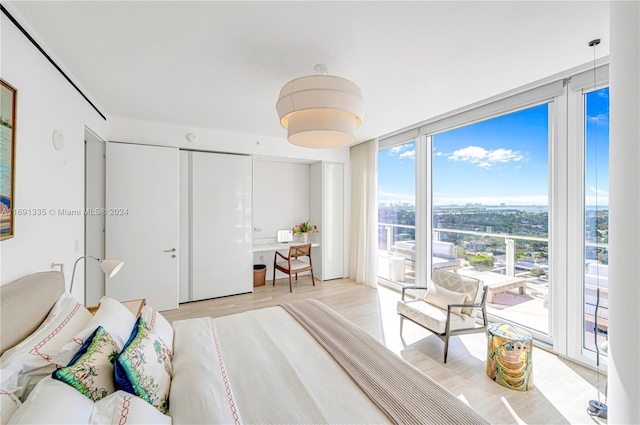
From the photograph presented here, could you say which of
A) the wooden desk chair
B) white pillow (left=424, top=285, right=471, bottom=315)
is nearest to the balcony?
white pillow (left=424, top=285, right=471, bottom=315)

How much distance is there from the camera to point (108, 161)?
338 cm

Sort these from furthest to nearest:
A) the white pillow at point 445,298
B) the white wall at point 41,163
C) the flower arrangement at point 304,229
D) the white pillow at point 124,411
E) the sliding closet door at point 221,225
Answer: the flower arrangement at point 304,229
the sliding closet door at point 221,225
the white pillow at point 445,298
the white wall at point 41,163
the white pillow at point 124,411

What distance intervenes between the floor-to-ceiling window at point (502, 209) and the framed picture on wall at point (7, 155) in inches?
159

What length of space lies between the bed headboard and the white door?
1928 millimetres

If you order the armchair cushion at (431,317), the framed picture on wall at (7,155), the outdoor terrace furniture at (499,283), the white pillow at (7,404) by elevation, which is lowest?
the armchair cushion at (431,317)

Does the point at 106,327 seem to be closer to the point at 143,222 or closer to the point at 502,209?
the point at 143,222

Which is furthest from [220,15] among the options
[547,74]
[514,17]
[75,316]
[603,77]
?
[603,77]

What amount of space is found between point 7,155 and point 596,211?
13.7ft

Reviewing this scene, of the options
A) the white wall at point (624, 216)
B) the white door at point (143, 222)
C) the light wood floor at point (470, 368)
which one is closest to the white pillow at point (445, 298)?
the light wood floor at point (470, 368)

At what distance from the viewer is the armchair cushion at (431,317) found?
2570 millimetres

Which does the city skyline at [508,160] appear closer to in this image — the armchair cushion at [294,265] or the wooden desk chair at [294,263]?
the wooden desk chair at [294,263]

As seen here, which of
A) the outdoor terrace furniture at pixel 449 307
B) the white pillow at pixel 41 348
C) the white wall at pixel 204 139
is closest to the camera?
the white pillow at pixel 41 348

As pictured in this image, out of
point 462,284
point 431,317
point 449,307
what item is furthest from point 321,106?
point 462,284

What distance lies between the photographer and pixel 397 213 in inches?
182
